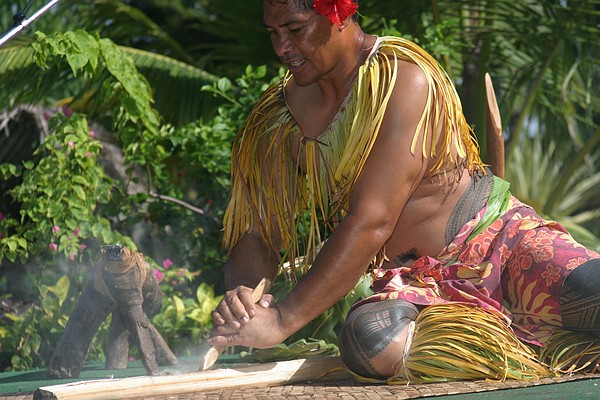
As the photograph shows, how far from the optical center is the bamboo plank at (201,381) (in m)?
2.19

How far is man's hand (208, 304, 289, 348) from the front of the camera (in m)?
2.41

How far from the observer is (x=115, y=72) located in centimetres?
415

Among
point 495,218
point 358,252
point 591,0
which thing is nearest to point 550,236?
point 495,218

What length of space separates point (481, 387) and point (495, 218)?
0.60 metres

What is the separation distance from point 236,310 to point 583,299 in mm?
893

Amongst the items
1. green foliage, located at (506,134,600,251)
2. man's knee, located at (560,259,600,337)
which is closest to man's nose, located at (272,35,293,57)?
man's knee, located at (560,259,600,337)

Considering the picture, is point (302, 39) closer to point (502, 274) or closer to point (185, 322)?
point (502, 274)

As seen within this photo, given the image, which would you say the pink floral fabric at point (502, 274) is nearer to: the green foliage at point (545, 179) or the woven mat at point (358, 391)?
the woven mat at point (358, 391)

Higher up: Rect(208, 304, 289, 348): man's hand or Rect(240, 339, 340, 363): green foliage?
Rect(208, 304, 289, 348): man's hand

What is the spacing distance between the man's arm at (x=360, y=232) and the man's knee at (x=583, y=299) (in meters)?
0.48

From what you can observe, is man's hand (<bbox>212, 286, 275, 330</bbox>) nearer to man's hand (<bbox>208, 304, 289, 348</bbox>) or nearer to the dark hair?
man's hand (<bbox>208, 304, 289, 348</bbox>)

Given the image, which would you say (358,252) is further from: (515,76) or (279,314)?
(515,76)

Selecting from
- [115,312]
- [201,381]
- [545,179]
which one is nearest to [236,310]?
[201,381]

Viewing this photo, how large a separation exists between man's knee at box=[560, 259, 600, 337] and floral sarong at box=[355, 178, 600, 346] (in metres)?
0.02
